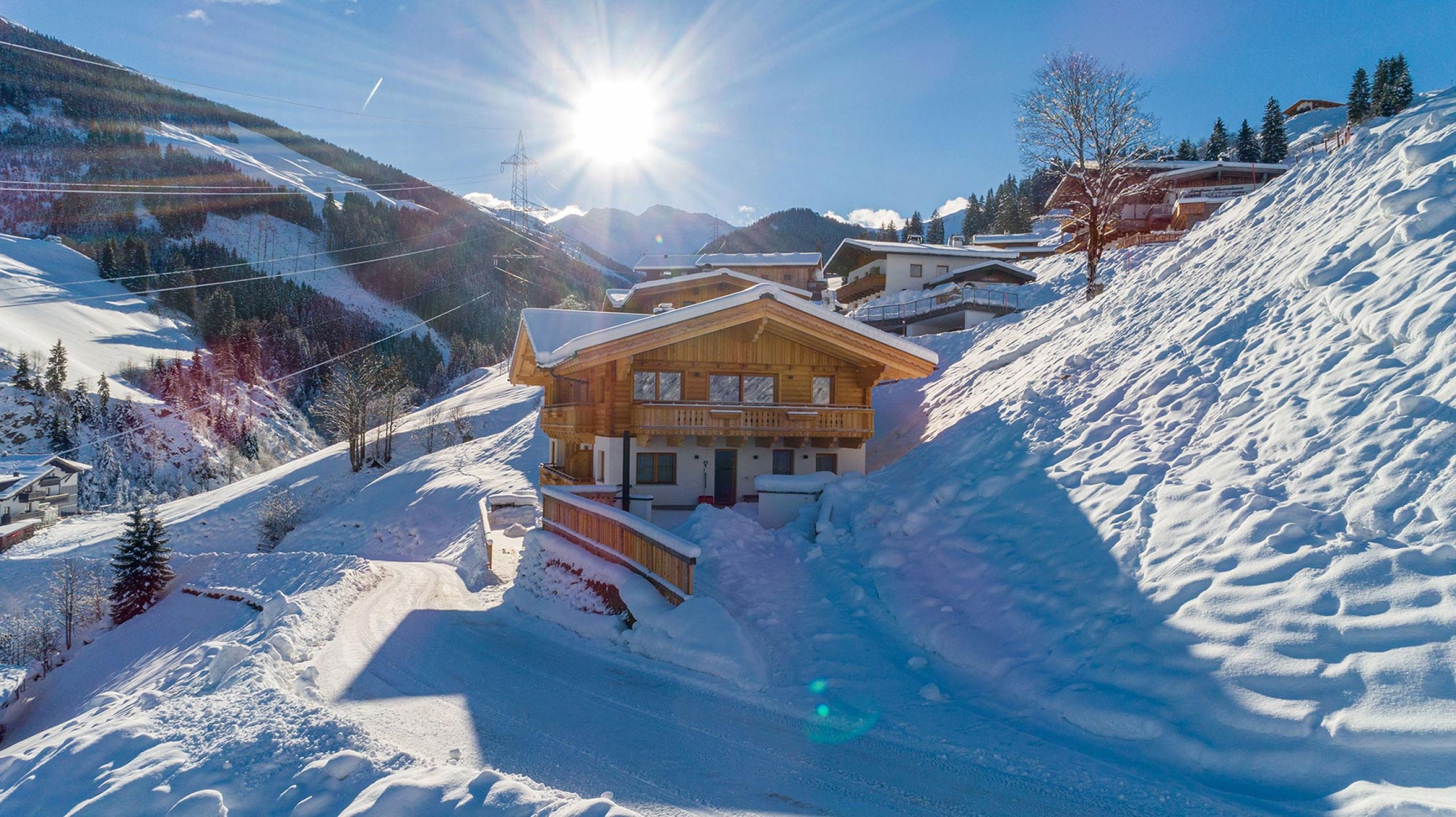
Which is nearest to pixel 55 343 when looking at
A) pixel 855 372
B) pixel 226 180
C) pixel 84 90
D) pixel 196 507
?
pixel 196 507

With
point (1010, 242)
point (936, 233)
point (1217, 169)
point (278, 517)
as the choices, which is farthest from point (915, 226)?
point (278, 517)

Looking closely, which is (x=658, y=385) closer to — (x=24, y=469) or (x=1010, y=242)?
(x=24, y=469)

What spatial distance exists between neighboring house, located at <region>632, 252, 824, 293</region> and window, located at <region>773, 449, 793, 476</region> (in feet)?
123

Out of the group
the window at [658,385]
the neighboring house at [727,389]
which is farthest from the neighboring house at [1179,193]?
the window at [658,385]

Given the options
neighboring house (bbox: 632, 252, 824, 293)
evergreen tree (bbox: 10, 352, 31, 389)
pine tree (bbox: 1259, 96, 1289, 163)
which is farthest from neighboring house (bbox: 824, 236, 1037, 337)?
evergreen tree (bbox: 10, 352, 31, 389)

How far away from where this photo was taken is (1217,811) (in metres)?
5.89

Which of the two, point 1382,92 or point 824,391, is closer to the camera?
point 824,391

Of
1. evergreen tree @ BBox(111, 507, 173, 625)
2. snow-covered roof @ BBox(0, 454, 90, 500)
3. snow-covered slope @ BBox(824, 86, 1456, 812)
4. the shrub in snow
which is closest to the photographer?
snow-covered slope @ BBox(824, 86, 1456, 812)

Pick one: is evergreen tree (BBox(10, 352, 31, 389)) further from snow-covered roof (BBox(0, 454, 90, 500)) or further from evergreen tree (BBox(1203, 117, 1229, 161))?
evergreen tree (BBox(1203, 117, 1229, 161))

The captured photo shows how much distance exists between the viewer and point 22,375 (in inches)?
2953

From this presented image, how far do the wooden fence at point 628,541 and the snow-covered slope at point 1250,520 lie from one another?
3.74 metres

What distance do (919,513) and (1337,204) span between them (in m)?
10.5

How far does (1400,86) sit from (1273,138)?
19364 mm

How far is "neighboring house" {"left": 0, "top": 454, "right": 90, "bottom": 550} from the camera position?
51562 millimetres
